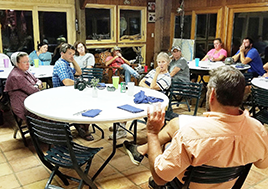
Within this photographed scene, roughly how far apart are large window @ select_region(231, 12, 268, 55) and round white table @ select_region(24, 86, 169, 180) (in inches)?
166

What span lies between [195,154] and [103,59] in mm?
5650

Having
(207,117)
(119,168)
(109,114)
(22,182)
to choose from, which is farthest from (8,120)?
(207,117)

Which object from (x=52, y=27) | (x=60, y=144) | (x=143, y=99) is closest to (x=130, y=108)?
(x=143, y=99)

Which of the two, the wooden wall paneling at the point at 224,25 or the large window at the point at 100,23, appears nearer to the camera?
the wooden wall paneling at the point at 224,25

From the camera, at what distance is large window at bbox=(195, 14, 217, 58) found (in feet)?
23.0

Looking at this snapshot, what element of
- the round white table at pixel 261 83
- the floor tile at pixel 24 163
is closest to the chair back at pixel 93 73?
the floor tile at pixel 24 163

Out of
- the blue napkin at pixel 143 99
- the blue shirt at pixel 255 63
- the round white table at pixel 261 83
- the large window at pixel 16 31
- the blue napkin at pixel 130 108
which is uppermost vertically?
the large window at pixel 16 31

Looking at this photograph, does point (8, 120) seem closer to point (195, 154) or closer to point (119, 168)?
point (119, 168)

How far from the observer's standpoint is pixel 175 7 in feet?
25.5

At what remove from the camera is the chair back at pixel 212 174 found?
1438 mm

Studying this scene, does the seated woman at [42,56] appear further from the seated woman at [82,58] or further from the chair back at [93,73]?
the chair back at [93,73]

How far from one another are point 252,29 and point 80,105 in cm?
523

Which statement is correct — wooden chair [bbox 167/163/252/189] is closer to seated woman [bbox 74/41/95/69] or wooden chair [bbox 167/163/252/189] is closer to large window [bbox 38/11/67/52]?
seated woman [bbox 74/41/95/69]

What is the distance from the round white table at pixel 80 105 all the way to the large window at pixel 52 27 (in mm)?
3951
